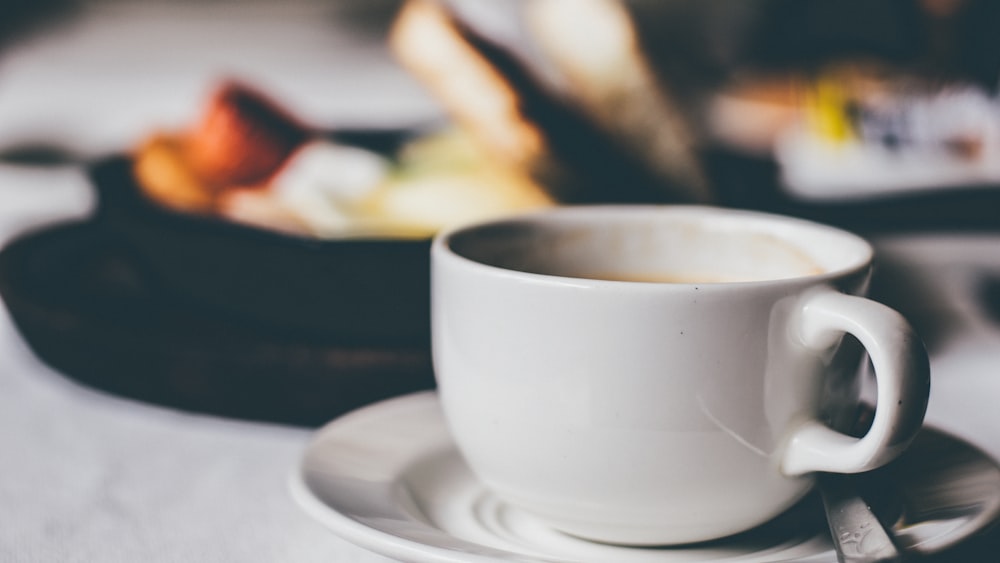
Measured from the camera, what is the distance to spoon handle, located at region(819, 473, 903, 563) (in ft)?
0.75

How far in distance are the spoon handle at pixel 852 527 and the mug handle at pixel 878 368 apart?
0.05ft

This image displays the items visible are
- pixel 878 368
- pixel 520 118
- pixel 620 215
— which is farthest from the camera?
pixel 520 118

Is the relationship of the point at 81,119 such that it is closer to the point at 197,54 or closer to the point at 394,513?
the point at 197,54

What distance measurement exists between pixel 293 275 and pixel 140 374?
0.08 meters

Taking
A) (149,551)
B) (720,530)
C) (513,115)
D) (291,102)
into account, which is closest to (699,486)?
(720,530)

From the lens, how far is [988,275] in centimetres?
65

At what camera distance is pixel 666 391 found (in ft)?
0.86

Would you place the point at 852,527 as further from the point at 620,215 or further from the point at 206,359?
the point at 206,359

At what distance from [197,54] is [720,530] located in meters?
1.08

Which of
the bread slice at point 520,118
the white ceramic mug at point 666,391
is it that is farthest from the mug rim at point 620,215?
the bread slice at point 520,118

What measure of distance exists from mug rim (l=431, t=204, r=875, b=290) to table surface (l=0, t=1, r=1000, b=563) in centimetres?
9

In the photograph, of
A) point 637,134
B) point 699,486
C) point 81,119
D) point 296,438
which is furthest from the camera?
point 81,119

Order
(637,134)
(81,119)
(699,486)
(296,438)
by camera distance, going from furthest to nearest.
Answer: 1. (81,119)
2. (637,134)
3. (296,438)
4. (699,486)

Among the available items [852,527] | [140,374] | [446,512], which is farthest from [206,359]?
[852,527]
